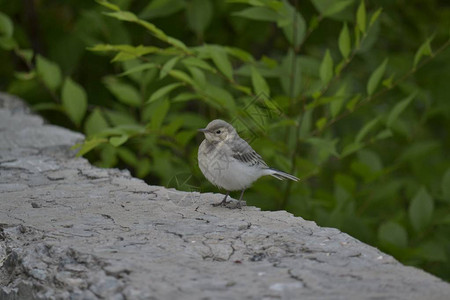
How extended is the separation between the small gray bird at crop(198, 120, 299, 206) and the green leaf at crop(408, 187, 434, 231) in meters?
1.38

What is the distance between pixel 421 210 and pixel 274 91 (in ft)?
4.76

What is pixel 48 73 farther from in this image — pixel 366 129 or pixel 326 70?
pixel 366 129

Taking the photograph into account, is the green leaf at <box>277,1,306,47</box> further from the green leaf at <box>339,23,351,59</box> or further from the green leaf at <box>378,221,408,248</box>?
the green leaf at <box>378,221,408,248</box>

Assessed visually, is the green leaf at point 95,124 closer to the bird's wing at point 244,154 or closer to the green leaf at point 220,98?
the green leaf at point 220,98

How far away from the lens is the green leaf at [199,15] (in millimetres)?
4918

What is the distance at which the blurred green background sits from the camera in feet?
13.6

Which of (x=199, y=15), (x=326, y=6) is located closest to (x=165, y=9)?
→ (x=199, y=15)

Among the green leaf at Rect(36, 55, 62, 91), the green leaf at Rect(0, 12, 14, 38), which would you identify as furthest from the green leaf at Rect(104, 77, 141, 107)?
the green leaf at Rect(0, 12, 14, 38)

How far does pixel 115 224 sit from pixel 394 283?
3.78 feet

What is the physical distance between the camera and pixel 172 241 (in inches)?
107

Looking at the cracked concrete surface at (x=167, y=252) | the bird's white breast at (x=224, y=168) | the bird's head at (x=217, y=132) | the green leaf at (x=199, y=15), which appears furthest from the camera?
the green leaf at (x=199, y=15)

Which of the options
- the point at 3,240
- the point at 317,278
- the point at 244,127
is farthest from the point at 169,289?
the point at 244,127

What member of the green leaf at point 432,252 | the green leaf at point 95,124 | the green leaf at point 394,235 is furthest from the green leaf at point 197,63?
the green leaf at point 432,252

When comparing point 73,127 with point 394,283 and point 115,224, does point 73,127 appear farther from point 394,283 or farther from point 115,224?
point 394,283
